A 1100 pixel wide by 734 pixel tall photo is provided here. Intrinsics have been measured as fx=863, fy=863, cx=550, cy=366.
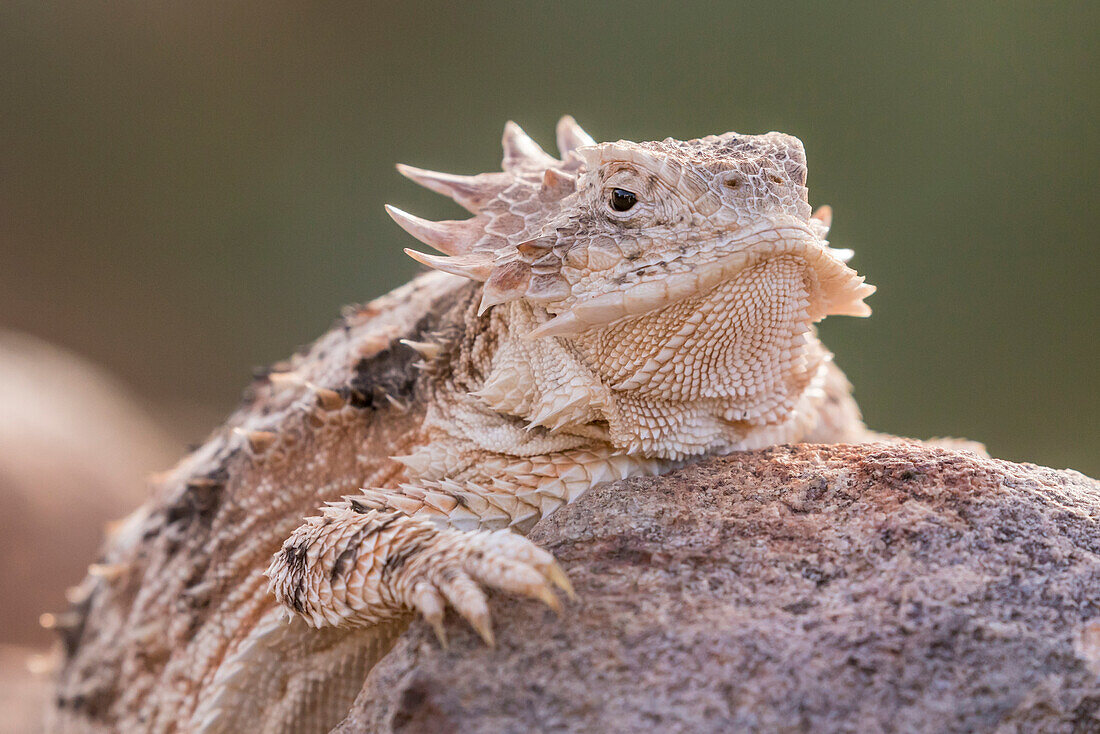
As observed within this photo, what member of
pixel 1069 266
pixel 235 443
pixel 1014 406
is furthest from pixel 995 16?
pixel 235 443

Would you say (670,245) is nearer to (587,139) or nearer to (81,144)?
(587,139)

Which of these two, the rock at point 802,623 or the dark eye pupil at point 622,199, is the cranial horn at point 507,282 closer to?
the dark eye pupil at point 622,199

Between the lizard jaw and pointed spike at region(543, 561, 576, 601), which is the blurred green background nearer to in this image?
the lizard jaw

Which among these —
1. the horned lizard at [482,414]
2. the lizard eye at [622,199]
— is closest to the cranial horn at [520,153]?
the horned lizard at [482,414]

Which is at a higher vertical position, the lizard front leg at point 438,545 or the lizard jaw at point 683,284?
the lizard jaw at point 683,284

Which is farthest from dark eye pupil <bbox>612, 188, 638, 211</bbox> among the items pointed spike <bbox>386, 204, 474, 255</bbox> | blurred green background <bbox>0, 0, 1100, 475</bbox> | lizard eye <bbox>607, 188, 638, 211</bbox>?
blurred green background <bbox>0, 0, 1100, 475</bbox>

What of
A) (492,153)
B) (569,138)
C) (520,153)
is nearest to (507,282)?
(520,153)
